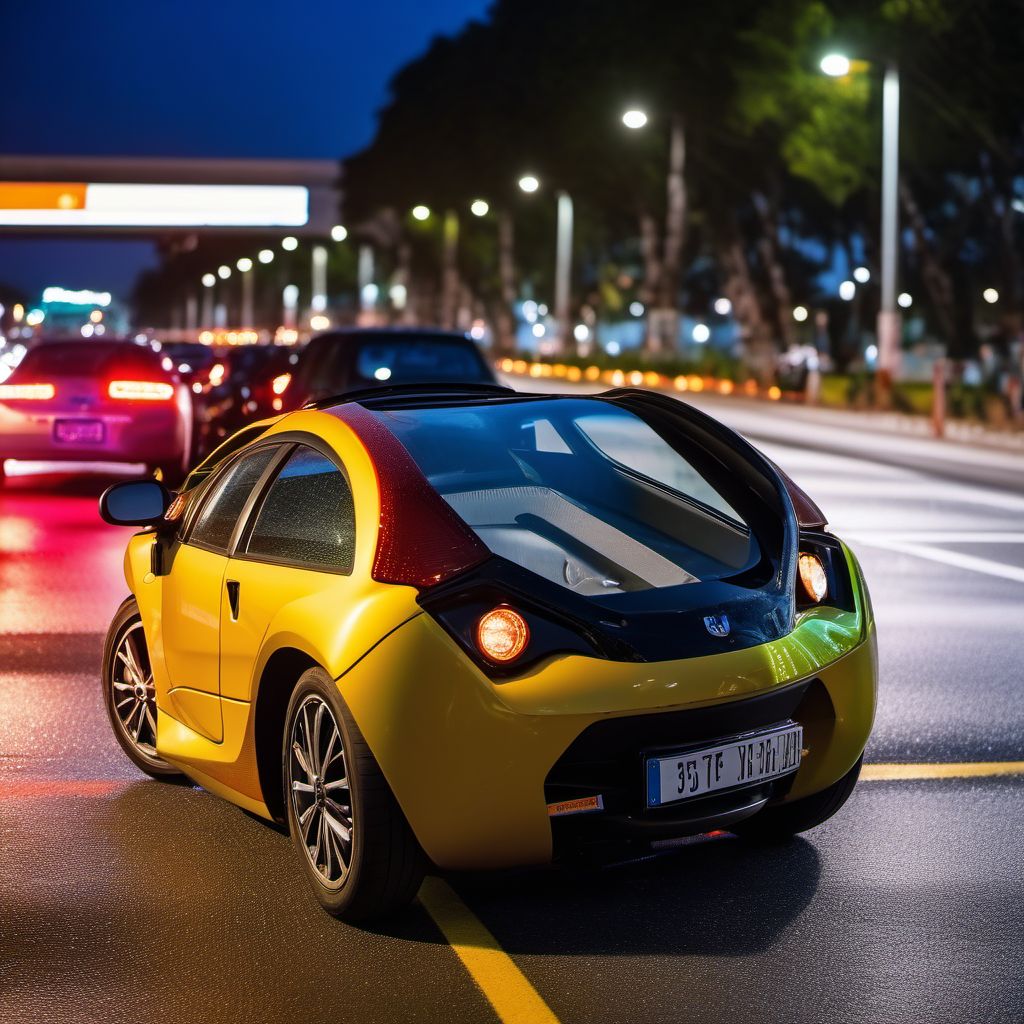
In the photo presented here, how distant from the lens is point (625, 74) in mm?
71750

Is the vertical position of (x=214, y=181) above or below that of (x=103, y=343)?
above

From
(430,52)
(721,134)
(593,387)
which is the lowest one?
(593,387)

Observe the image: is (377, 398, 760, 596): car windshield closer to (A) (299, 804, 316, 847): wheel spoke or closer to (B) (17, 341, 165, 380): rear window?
(A) (299, 804, 316, 847): wheel spoke

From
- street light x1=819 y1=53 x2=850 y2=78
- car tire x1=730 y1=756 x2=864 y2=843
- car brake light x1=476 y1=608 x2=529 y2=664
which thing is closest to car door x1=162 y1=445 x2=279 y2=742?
car brake light x1=476 y1=608 x2=529 y2=664

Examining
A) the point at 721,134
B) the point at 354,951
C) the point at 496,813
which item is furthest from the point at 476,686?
the point at 721,134

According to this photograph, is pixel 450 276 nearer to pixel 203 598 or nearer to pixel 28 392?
pixel 28 392

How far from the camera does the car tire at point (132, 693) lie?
727 centimetres

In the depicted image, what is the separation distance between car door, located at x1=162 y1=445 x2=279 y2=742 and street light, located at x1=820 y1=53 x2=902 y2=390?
34.1 meters

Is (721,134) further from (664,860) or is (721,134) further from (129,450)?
(664,860)

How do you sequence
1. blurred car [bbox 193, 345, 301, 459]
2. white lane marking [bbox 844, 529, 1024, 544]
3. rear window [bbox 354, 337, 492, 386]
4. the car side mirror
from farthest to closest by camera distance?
blurred car [bbox 193, 345, 301, 459], rear window [bbox 354, 337, 492, 386], white lane marking [bbox 844, 529, 1024, 544], the car side mirror

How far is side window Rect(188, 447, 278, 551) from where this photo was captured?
672 centimetres

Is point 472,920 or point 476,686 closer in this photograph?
point 476,686

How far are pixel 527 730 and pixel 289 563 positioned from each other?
1.13 metres

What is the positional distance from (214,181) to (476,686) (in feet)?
374
